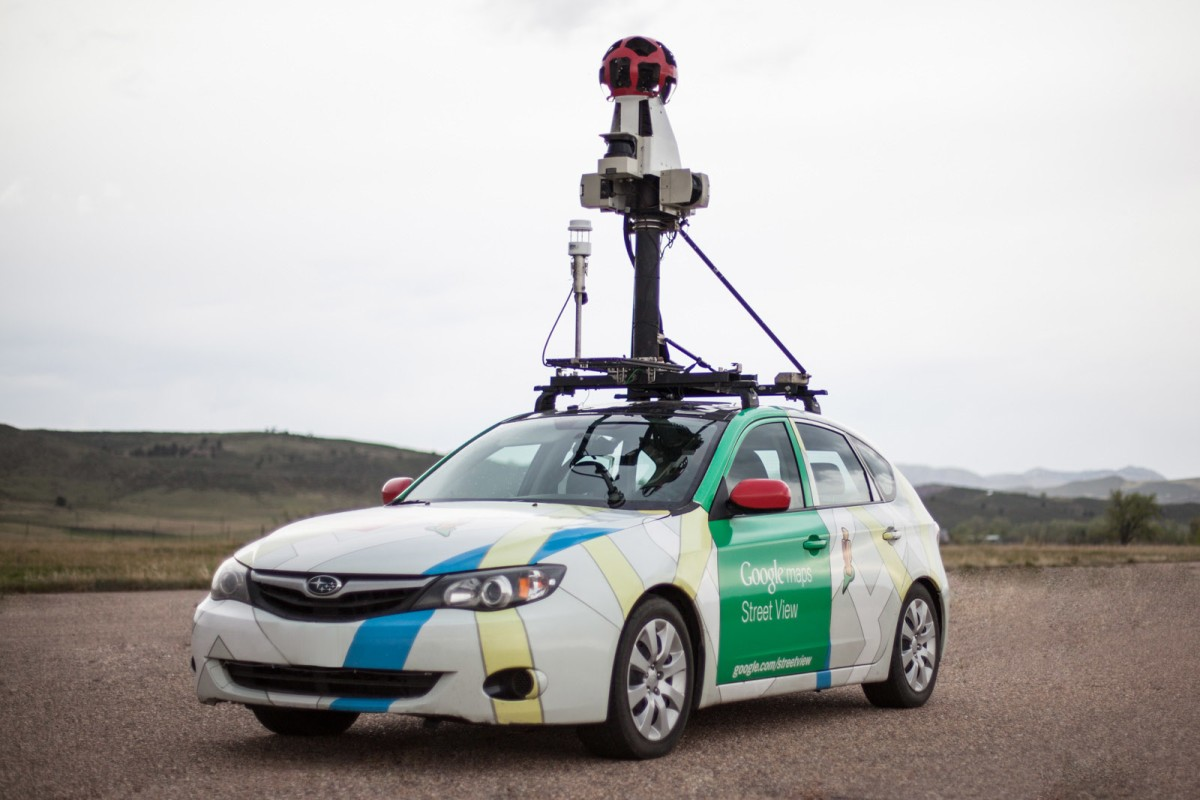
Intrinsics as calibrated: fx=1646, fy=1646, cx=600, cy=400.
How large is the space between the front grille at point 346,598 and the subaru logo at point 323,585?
2 centimetres

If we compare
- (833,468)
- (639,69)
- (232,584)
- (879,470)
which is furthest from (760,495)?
(639,69)

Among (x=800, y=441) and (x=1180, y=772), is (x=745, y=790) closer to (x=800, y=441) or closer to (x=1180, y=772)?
(x=1180, y=772)

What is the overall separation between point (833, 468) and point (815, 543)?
0.92 meters

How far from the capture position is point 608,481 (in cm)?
855

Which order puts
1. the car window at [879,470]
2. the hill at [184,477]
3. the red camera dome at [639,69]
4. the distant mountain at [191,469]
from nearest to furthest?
1. the car window at [879,470]
2. the red camera dome at [639,69]
3. the hill at [184,477]
4. the distant mountain at [191,469]

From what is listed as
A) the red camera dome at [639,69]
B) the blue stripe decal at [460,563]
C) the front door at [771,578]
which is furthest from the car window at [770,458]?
the red camera dome at [639,69]

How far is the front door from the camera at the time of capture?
27.1 ft

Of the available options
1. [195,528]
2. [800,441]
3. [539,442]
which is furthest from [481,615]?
[195,528]

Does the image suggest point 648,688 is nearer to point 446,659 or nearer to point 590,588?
point 590,588

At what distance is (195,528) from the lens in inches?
3915

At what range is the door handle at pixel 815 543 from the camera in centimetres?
902

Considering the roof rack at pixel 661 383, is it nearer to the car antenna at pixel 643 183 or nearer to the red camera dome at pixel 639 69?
the car antenna at pixel 643 183

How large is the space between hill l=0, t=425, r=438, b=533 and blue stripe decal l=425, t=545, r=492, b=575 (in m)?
95.9

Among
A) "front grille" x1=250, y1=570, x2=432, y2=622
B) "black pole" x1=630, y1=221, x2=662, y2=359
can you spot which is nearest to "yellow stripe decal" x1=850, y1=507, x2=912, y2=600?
"front grille" x1=250, y1=570, x2=432, y2=622
